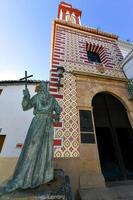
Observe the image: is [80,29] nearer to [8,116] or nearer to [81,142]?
[8,116]

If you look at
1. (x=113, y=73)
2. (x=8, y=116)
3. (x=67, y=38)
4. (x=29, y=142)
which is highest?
(x=67, y=38)

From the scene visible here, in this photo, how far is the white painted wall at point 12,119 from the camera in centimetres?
585

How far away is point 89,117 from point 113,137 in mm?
1151

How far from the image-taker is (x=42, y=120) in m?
2.88

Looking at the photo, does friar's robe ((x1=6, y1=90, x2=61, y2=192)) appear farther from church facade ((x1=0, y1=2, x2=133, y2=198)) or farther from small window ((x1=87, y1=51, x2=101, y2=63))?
small window ((x1=87, y1=51, x2=101, y2=63))

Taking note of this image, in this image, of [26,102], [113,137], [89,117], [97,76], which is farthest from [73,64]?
[26,102]

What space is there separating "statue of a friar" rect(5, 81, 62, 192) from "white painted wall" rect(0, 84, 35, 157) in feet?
12.0

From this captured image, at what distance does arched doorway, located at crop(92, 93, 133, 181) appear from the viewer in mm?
4508

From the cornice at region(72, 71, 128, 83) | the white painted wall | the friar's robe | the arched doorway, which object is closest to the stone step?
the arched doorway

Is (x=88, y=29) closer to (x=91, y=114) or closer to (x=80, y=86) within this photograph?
(x=80, y=86)

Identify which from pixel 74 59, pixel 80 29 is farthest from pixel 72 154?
pixel 80 29

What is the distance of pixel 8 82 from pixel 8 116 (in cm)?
256

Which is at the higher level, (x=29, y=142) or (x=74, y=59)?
(x=74, y=59)

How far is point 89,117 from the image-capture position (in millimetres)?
5059
